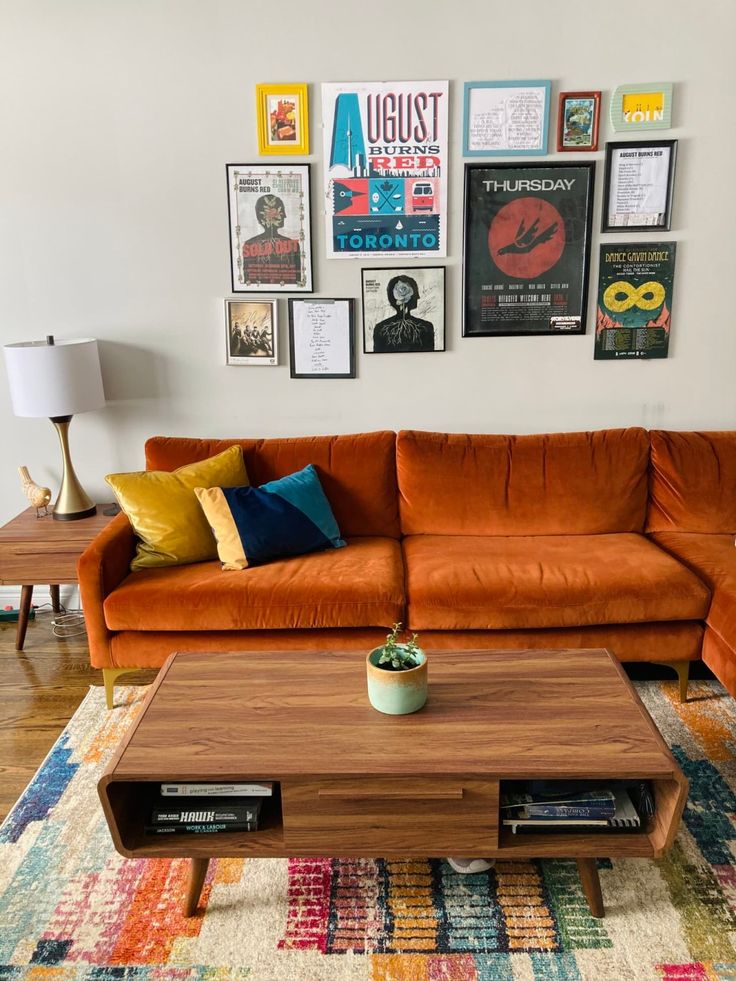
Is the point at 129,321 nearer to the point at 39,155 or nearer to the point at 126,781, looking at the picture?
the point at 39,155

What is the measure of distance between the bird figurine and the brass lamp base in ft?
0.17

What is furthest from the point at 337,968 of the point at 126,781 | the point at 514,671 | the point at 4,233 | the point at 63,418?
the point at 4,233

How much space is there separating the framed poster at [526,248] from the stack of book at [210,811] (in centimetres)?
208

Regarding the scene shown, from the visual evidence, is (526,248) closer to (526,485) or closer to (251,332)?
(526,485)

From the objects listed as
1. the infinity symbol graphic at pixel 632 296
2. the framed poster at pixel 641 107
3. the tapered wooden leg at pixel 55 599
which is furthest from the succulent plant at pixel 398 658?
the framed poster at pixel 641 107

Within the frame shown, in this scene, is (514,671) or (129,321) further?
(129,321)

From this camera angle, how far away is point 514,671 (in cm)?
200

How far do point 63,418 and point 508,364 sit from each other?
1.78m

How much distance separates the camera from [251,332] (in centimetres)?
324

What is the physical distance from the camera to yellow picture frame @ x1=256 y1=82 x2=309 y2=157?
300 cm

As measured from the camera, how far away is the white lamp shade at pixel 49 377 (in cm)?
290

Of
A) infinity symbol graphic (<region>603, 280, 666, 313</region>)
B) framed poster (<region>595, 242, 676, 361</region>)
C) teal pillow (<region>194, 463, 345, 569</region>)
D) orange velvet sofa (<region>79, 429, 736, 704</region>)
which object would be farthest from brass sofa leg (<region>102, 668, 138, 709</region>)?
infinity symbol graphic (<region>603, 280, 666, 313</region>)

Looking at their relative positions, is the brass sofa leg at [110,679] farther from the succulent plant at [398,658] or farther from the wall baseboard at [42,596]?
the succulent plant at [398,658]

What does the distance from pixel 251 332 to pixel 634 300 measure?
5.08 feet
